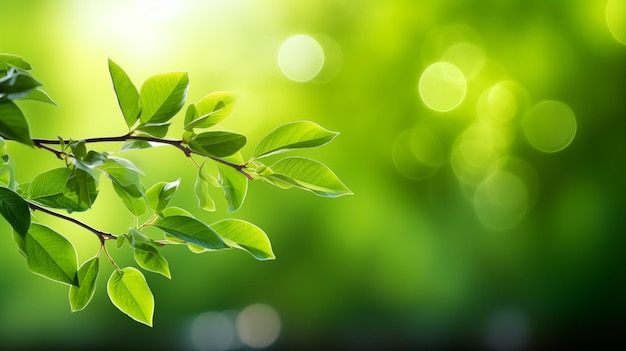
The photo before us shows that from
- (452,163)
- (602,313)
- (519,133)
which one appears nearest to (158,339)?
(452,163)

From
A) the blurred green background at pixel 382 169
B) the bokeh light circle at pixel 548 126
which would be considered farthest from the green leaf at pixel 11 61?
the bokeh light circle at pixel 548 126

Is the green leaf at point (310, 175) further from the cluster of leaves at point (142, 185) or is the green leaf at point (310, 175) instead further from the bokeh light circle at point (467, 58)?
the bokeh light circle at point (467, 58)

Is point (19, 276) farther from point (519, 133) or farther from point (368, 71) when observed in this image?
point (519, 133)

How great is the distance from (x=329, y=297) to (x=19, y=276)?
1.35 m

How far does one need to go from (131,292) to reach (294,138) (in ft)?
0.42

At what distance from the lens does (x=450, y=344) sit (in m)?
3.11

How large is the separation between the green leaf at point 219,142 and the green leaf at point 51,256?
0.09 metres

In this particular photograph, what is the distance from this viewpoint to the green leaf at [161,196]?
38 cm

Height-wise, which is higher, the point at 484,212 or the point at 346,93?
the point at 346,93

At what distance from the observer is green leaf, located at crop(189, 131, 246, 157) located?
346 millimetres

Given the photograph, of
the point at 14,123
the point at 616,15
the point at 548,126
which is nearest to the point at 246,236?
the point at 14,123

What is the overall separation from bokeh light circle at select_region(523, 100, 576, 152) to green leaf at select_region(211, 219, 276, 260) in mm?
3061

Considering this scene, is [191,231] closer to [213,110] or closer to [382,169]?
[213,110]

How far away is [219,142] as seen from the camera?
1.14 ft
